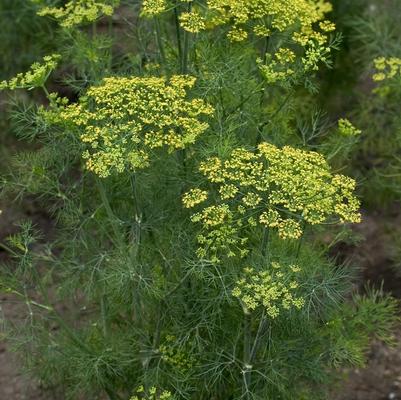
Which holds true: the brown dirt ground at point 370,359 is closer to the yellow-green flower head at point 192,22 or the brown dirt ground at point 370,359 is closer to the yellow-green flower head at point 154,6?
the yellow-green flower head at point 192,22

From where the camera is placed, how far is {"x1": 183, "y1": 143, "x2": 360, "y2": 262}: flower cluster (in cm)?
332

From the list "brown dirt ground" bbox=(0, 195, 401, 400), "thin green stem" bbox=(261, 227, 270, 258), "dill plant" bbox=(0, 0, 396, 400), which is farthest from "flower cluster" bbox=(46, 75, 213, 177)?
"brown dirt ground" bbox=(0, 195, 401, 400)

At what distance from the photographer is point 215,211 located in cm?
342

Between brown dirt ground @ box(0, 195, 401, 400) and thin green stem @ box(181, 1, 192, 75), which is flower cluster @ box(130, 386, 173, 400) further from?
thin green stem @ box(181, 1, 192, 75)

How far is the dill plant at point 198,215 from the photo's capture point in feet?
11.3

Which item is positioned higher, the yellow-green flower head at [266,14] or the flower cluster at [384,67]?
the yellow-green flower head at [266,14]

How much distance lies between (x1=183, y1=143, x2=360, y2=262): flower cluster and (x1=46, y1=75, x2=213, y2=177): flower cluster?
0.22 meters

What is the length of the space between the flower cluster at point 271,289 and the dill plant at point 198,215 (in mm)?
12

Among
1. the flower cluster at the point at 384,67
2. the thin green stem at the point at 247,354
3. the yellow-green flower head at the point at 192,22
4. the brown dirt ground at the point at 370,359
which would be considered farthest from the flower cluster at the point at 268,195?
the brown dirt ground at the point at 370,359

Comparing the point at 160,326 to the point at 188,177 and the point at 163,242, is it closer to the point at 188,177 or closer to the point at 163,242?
the point at 163,242

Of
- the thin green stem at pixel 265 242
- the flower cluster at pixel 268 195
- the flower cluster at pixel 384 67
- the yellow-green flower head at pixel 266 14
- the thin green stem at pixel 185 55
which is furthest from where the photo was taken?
the flower cluster at pixel 384 67

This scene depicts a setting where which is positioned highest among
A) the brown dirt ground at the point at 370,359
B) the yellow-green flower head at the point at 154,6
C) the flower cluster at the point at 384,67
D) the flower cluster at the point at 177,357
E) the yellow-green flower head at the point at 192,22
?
the yellow-green flower head at the point at 154,6

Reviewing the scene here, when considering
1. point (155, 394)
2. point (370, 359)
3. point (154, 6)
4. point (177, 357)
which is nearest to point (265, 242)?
point (177, 357)

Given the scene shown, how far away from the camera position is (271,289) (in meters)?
3.34
